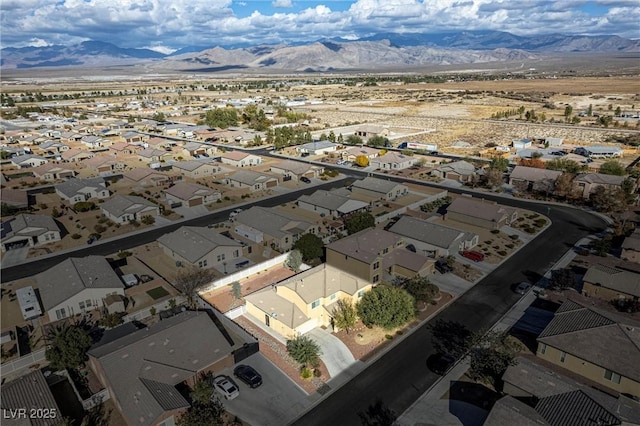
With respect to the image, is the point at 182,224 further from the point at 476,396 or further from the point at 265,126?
the point at 265,126

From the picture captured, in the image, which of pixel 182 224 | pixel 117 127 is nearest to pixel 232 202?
pixel 182 224

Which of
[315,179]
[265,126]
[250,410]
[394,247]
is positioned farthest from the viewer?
[265,126]

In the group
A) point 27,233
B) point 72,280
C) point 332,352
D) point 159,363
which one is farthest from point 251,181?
point 159,363

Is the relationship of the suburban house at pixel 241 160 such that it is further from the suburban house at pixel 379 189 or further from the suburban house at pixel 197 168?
the suburban house at pixel 379 189

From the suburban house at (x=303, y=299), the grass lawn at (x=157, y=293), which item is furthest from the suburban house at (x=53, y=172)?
the suburban house at (x=303, y=299)

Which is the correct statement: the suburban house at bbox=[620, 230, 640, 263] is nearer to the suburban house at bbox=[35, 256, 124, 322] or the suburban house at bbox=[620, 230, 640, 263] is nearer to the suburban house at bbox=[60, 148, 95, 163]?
the suburban house at bbox=[35, 256, 124, 322]

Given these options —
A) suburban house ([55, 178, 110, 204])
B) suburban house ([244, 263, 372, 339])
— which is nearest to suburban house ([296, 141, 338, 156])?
suburban house ([55, 178, 110, 204])
